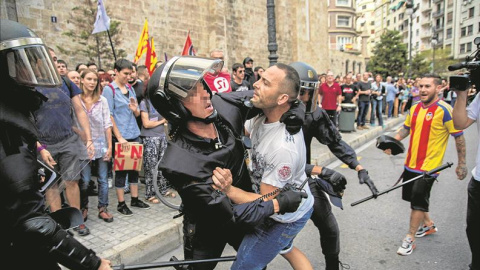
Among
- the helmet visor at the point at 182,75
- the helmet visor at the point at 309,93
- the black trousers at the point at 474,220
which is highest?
the helmet visor at the point at 182,75

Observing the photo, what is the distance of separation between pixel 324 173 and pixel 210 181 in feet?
4.44

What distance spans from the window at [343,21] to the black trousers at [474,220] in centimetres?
6549

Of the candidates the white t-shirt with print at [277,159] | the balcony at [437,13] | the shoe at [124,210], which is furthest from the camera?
the balcony at [437,13]

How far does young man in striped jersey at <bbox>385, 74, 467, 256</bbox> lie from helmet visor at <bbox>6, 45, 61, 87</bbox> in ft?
10.3

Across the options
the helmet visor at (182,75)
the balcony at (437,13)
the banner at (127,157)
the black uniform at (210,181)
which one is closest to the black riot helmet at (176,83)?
the helmet visor at (182,75)

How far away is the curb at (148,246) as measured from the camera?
318cm

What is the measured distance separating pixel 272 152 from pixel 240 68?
5227 mm

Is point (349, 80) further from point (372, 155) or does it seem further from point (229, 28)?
point (229, 28)

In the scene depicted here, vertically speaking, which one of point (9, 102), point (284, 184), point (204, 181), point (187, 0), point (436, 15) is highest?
point (436, 15)

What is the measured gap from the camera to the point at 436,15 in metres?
62.2

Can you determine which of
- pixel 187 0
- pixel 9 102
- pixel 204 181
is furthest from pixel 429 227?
pixel 187 0

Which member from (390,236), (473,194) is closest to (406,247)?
(390,236)

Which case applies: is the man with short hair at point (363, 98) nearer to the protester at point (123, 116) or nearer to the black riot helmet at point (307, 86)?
the protester at point (123, 116)

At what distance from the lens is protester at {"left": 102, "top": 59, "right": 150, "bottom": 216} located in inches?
170
